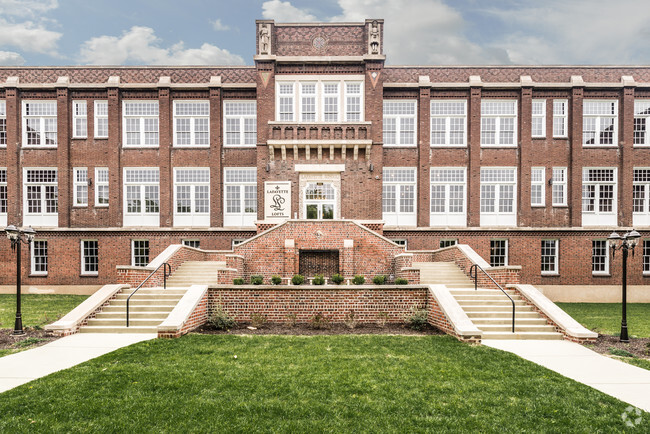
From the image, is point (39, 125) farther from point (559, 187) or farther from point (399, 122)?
point (559, 187)

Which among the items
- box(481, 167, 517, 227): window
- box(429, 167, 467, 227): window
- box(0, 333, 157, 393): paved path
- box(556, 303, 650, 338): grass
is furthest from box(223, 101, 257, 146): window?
box(556, 303, 650, 338): grass

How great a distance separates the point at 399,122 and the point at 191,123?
1233 centimetres

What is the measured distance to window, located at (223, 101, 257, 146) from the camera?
74.9 ft

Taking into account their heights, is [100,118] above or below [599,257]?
above

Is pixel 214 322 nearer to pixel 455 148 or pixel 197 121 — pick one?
pixel 197 121

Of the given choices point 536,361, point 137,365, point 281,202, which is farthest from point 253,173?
point 536,361

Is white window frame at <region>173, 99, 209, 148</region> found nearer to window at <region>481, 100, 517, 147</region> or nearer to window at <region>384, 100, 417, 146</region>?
window at <region>384, 100, 417, 146</region>

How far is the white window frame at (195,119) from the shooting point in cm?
2278

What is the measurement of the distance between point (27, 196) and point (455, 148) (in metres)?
25.3

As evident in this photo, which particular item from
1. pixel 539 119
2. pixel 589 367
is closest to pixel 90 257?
pixel 589 367

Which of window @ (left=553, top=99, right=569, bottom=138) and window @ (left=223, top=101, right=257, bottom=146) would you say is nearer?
window @ (left=553, top=99, right=569, bottom=138)

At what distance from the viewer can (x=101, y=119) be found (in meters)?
22.8

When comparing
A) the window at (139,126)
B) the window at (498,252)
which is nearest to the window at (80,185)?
the window at (139,126)

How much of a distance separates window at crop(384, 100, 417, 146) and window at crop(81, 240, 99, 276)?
18.0 m
